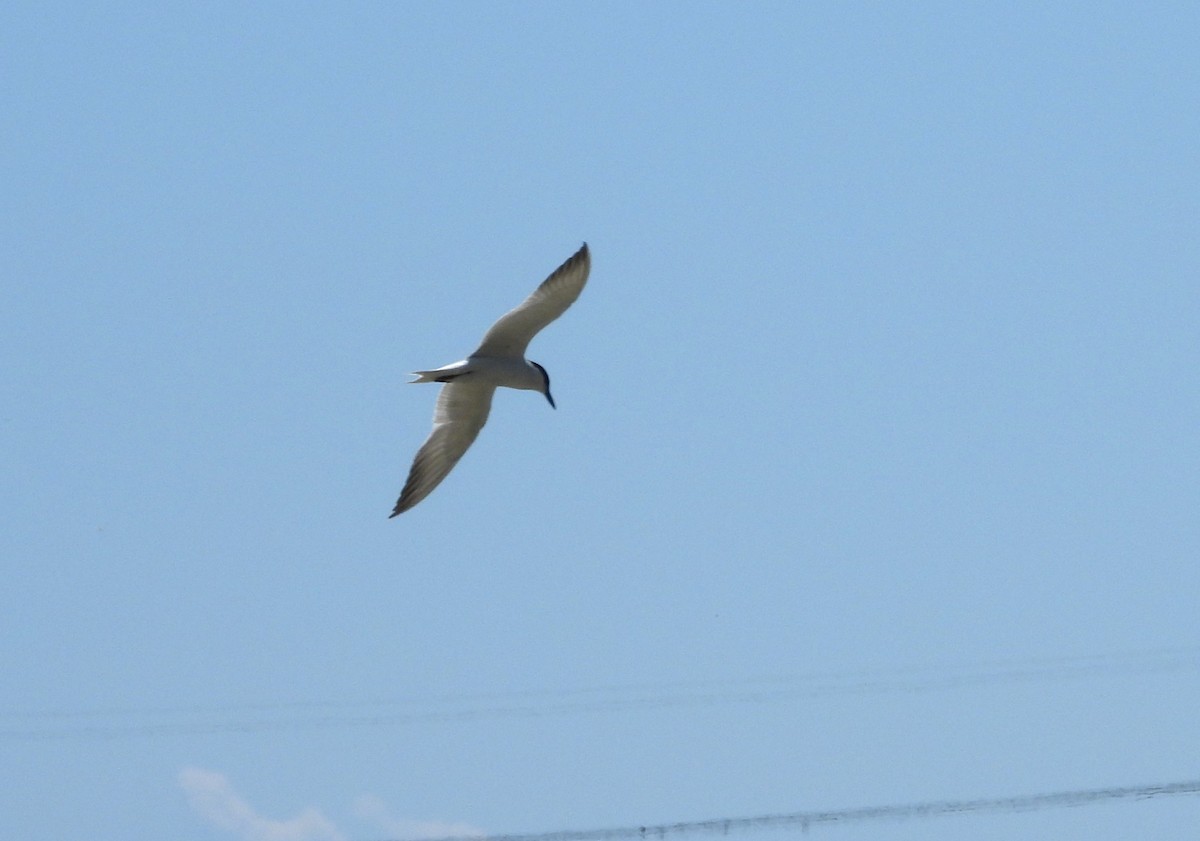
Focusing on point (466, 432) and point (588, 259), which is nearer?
point (588, 259)

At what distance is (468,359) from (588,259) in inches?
73.6

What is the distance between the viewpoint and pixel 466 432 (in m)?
21.8

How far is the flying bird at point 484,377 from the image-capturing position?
20.2m

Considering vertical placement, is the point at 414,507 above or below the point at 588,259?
below

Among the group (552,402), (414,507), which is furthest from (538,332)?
(414,507)

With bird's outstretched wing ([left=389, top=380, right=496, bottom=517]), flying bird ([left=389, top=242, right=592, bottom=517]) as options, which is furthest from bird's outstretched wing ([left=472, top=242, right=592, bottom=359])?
A: bird's outstretched wing ([left=389, top=380, right=496, bottom=517])

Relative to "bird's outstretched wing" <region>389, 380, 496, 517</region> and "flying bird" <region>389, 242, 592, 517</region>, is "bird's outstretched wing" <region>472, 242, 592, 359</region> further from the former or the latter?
"bird's outstretched wing" <region>389, 380, 496, 517</region>

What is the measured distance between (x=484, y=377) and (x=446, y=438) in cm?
144

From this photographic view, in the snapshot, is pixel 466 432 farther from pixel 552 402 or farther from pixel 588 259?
pixel 588 259

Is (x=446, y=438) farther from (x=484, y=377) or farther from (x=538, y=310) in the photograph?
(x=538, y=310)

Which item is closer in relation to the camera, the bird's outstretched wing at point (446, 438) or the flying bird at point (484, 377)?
the flying bird at point (484, 377)

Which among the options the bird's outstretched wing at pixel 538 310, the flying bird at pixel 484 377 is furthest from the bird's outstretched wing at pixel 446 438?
the bird's outstretched wing at pixel 538 310

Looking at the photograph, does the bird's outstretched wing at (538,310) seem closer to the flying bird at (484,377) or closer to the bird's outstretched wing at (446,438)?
the flying bird at (484,377)

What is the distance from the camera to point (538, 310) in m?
20.3
